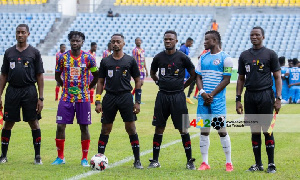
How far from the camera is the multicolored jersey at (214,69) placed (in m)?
8.53

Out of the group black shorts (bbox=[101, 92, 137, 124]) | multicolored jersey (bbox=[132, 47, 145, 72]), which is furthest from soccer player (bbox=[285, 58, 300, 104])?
black shorts (bbox=[101, 92, 137, 124])

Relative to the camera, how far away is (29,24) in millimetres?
43812

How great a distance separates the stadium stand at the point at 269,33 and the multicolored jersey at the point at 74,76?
27720 mm

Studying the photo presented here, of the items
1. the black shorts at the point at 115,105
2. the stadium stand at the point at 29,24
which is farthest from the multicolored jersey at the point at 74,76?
the stadium stand at the point at 29,24

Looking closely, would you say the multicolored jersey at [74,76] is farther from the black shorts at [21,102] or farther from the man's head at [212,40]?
the man's head at [212,40]

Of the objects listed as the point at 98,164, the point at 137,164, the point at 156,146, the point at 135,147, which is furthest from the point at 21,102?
the point at 156,146

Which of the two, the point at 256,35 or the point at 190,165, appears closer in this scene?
the point at 256,35

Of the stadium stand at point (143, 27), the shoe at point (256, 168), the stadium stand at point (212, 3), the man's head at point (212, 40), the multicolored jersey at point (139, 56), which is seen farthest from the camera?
the stadium stand at point (212, 3)

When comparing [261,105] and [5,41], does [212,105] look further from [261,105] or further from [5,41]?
[5,41]

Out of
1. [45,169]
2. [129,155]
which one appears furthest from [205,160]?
[45,169]

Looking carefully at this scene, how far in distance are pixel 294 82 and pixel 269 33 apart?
17.8 m

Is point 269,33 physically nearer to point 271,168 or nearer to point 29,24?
point 29,24

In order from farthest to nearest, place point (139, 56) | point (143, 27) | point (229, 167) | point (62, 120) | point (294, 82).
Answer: point (143, 27) < point (294, 82) < point (139, 56) < point (62, 120) < point (229, 167)

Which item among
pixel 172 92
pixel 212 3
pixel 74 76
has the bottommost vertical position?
pixel 172 92
